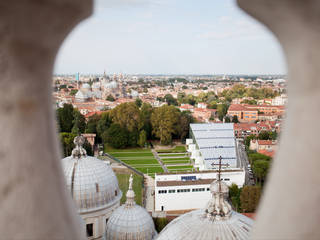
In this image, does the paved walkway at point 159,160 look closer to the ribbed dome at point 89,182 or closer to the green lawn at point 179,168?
the green lawn at point 179,168

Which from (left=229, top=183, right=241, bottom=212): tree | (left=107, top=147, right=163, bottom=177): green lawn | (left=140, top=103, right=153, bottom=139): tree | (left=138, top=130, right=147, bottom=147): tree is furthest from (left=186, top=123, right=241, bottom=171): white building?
(left=140, top=103, right=153, bottom=139): tree

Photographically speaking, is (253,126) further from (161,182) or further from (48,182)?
(48,182)

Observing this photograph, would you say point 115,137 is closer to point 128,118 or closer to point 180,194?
point 128,118

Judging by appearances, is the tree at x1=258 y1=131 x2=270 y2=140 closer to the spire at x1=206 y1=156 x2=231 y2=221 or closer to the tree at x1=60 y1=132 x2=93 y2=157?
the tree at x1=60 y1=132 x2=93 y2=157

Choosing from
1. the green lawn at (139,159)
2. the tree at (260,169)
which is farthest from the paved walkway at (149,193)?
the tree at (260,169)

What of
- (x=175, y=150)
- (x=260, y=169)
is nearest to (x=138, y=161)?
(x=175, y=150)

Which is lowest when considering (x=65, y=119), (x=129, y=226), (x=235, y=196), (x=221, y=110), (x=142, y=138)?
(x=235, y=196)
